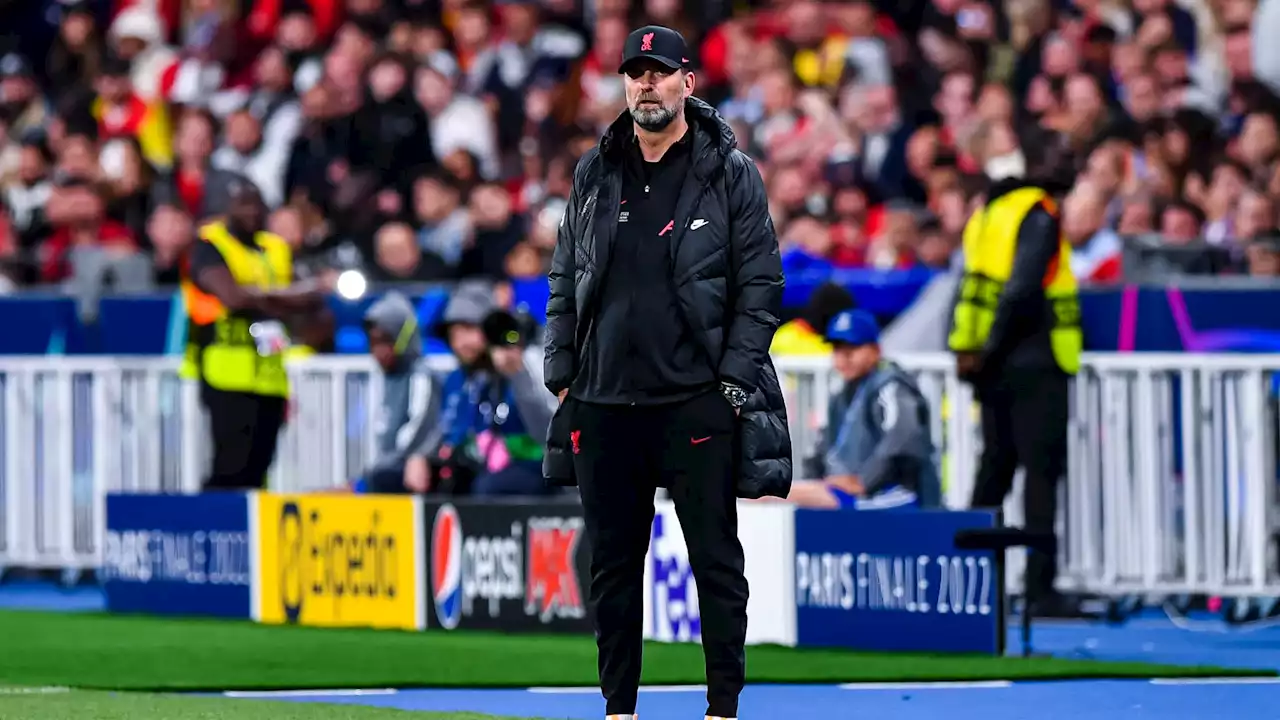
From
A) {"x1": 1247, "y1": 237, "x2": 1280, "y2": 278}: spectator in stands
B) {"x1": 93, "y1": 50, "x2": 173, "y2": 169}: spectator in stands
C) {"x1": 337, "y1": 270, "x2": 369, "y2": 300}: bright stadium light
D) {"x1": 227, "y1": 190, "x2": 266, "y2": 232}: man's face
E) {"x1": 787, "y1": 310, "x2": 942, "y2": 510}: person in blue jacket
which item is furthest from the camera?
{"x1": 93, "y1": 50, "x2": 173, "y2": 169}: spectator in stands

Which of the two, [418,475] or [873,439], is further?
[418,475]

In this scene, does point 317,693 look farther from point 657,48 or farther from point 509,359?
point 657,48

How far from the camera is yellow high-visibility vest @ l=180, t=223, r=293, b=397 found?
54.4 ft

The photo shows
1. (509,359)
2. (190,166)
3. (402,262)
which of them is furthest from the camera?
(190,166)

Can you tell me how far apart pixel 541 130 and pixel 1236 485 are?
782 cm

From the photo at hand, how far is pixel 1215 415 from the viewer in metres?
14.5

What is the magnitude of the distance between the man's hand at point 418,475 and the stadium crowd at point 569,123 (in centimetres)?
268

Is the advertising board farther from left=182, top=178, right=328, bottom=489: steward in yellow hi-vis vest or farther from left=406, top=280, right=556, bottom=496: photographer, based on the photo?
left=182, top=178, right=328, bottom=489: steward in yellow hi-vis vest

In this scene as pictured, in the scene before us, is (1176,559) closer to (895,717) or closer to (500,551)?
(500,551)

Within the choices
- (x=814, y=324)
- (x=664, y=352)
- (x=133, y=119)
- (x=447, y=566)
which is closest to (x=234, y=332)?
(x=447, y=566)

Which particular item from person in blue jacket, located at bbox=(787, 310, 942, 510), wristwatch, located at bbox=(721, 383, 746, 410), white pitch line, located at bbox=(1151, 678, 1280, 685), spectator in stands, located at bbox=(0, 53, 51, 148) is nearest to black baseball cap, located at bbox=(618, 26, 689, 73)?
wristwatch, located at bbox=(721, 383, 746, 410)

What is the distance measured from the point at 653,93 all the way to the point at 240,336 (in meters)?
8.39

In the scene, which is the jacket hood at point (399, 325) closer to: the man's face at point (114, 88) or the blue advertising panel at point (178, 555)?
the blue advertising panel at point (178, 555)

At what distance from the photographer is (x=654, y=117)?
8.59 metres
